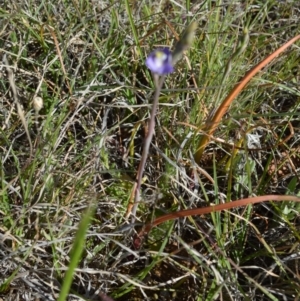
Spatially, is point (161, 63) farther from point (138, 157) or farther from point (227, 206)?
point (138, 157)

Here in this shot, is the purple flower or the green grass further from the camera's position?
the green grass

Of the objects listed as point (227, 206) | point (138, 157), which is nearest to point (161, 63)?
point (227, 206)

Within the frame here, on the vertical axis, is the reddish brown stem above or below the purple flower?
below

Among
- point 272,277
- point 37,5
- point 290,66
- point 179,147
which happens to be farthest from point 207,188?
point 37,5

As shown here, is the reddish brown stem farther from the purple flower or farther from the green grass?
the purple flower

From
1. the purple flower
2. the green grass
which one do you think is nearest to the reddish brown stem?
the green grass

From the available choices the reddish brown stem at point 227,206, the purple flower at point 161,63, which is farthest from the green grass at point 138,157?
the purple flower at point 161,63

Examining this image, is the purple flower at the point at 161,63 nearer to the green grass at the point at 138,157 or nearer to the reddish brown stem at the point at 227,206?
the green grass at the point at 138,157
